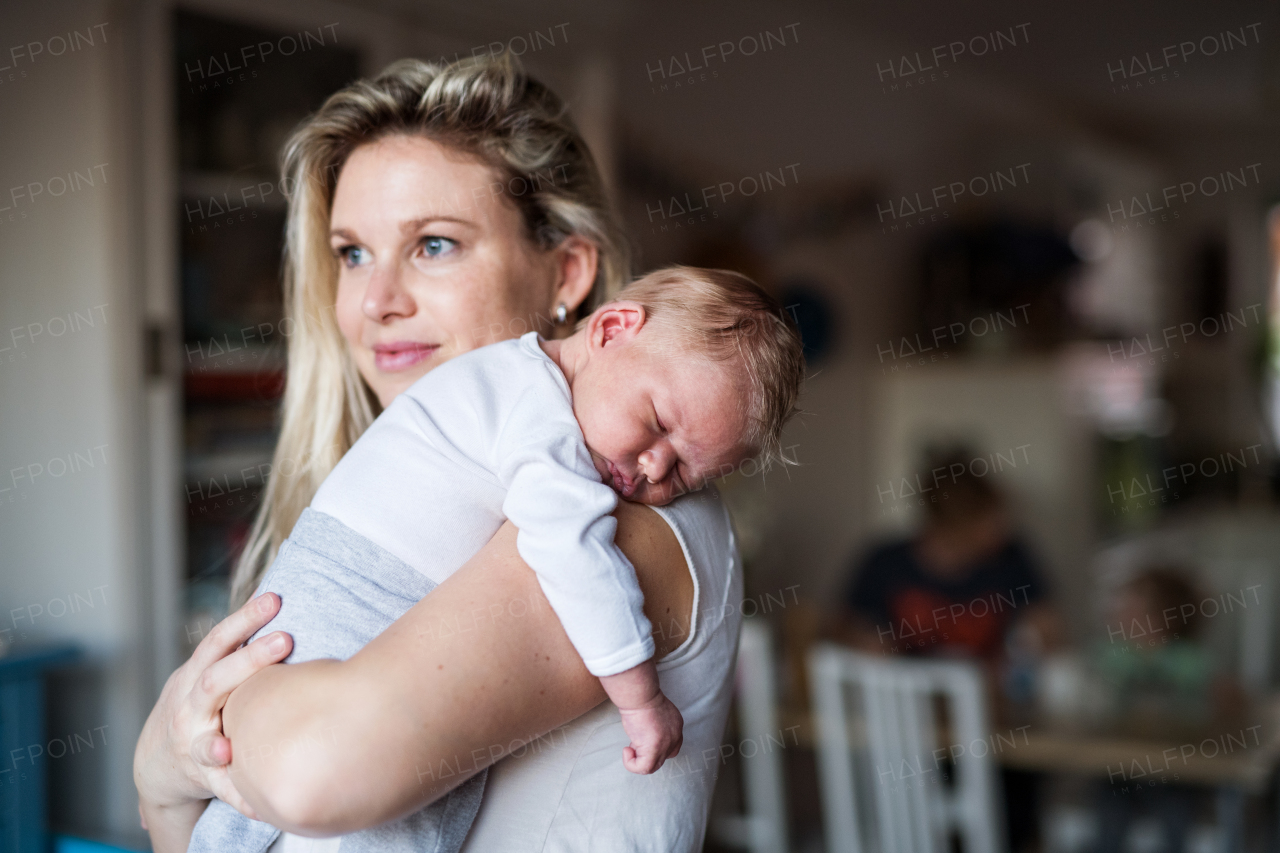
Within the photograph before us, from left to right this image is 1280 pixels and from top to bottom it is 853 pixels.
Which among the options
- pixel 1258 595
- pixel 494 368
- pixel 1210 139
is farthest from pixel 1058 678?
pixel 1210 139

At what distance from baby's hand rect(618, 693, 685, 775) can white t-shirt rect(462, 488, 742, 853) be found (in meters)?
0.05

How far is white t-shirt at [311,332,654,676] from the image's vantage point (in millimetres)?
690

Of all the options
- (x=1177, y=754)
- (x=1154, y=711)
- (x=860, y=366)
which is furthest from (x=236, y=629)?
(x=860, y=366)

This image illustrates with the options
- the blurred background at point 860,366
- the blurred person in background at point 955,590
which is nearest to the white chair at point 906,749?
the blurred background at point 860,366

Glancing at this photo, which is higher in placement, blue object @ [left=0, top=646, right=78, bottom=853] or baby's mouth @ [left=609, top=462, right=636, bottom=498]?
baby's mouth @ [left=609, top=462, right=636, bottom=498]

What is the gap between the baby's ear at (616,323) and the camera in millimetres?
843

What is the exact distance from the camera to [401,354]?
1.00 m

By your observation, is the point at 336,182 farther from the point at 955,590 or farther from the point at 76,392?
the point at 955,590

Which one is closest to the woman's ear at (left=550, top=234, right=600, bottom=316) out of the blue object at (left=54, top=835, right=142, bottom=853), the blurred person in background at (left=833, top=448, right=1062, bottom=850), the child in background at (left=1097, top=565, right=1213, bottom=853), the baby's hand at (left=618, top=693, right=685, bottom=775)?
the baby's hand at (left=618, top=693, right=685, bottom=775)

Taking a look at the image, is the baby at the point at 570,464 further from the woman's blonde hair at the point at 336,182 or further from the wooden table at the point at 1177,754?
the wooden table at the point at 1177,754

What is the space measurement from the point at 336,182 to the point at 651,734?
69 centimetres

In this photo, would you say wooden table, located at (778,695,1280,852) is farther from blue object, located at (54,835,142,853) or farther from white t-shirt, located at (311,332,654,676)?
white t-shirt, located at (311,332,654,676)

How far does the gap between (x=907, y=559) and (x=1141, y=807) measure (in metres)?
1.00

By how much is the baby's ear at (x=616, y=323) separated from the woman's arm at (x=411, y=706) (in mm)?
213
